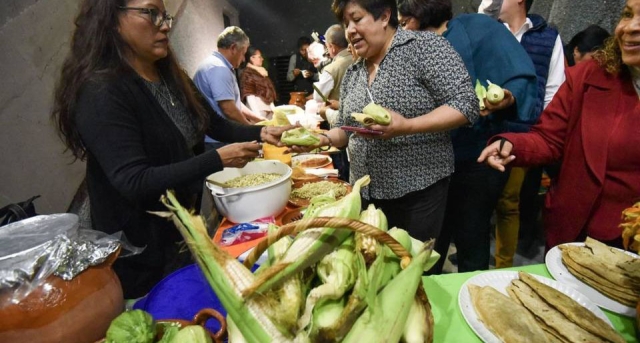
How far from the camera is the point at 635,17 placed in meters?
1.47

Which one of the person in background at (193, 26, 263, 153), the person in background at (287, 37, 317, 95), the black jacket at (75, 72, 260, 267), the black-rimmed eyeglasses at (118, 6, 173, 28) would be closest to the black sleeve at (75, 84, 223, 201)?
the black jacket at (75, 72, 260, 267)

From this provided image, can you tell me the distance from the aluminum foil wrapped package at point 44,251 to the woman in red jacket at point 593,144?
1.86 m

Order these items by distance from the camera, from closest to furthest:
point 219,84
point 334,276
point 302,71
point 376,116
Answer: point 334,276
point 376,116
point 219,84
point 302,71

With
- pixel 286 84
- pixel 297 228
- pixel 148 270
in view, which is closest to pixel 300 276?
pixel 297 228

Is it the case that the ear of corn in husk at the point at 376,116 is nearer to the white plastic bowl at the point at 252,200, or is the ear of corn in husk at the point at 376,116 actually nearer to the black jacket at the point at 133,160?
the white plastic bowl at the point at 252,200

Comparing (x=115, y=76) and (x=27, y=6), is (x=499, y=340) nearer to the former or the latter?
(x=115, y=76)

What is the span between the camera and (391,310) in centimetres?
84

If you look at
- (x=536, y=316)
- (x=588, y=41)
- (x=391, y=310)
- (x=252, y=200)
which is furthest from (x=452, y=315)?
(x=588, y=41)

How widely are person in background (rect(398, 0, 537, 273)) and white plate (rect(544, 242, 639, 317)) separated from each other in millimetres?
1218

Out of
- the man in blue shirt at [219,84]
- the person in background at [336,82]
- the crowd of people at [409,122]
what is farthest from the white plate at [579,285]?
the man in blue shirt at [219,84]

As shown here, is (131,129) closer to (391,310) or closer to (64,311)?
(64,311)

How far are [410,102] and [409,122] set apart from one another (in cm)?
23

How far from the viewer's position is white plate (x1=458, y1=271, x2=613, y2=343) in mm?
A: 1103

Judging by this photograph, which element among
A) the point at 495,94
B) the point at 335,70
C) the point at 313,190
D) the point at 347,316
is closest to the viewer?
the point at 347,316
